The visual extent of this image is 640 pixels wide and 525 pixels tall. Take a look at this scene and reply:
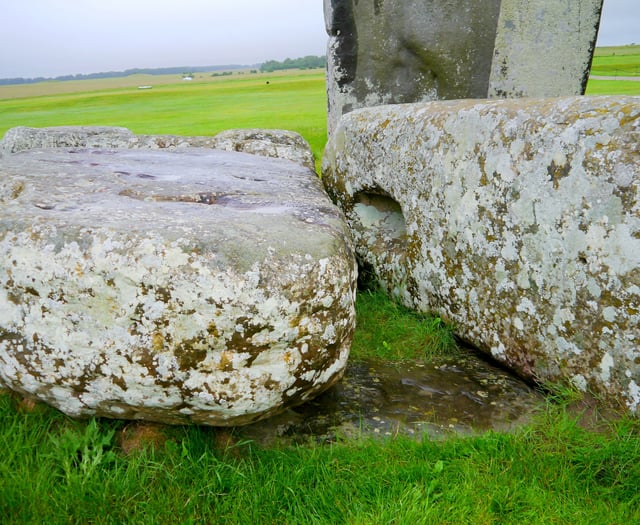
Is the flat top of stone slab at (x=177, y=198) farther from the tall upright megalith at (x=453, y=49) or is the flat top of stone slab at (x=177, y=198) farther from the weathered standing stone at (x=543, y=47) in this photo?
the weathered standing stone at (x=543, y=47)

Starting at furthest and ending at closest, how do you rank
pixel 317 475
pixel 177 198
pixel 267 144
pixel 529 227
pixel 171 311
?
pixel 267 144, pixel 177 198, pixel 529 227, pixel 317 475, pixel 171 311

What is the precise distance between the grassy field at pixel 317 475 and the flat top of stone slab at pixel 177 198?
3.00 feet

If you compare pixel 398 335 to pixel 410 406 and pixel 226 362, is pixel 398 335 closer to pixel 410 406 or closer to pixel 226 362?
pixel 410 406

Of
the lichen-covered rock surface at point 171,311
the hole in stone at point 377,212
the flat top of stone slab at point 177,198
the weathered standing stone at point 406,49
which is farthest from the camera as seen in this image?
the weathered standing stone at point 406,49

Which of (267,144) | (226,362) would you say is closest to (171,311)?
(226,362)

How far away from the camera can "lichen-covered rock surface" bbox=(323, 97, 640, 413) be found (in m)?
2.54

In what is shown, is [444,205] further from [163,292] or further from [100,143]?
[100,143]

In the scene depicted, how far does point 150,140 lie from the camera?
6297 mm

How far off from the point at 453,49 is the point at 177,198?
4.61 metres

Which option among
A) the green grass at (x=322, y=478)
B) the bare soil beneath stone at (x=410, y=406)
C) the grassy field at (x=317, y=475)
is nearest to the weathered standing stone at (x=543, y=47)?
the bare soil beneath stone at (x=410, y=406)

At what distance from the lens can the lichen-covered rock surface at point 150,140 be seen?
5898 mm

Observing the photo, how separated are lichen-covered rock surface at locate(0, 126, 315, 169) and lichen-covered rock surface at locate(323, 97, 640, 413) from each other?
6.79 ft

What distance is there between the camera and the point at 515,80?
695 cm

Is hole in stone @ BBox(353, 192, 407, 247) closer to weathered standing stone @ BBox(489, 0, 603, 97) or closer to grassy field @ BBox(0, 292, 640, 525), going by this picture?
grassy field @ BBox(0, 292, 640, 525)
